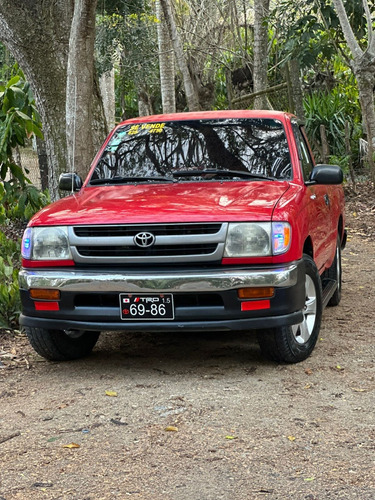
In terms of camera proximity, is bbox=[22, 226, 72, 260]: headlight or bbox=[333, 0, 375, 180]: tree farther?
bbox=[333, 0, 375, 180]: tree

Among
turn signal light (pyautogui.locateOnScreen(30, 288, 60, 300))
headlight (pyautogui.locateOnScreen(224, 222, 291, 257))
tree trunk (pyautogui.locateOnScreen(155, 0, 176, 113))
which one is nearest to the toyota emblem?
headlight (pyautogui.locateOnScreen(224, 222, 291, 257))

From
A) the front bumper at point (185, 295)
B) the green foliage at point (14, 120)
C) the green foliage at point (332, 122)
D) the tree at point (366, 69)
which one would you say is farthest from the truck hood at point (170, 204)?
the green foliage at point (332, 122)

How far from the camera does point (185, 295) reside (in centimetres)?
514

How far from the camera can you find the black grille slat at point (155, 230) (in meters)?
5.13

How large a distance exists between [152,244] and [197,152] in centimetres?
135

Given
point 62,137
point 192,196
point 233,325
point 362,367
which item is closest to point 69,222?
point 192,196

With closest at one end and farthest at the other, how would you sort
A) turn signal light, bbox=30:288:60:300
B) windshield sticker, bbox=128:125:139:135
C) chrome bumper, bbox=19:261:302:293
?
chrome bumper, bbox=19:261:302:293 → turn signal light, bbox=30:288:60:300 → windshield sticker, bbox=128:125:139:135

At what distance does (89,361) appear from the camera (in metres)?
5.95

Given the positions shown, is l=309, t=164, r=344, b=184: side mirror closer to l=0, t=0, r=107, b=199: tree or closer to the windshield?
the windshield

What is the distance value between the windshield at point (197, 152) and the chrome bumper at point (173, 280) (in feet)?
3.61

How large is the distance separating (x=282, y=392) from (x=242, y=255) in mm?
861

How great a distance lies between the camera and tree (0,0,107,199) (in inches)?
348

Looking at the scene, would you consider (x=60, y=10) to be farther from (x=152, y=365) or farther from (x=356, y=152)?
(x=356, y=152)

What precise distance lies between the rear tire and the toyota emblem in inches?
39.0
